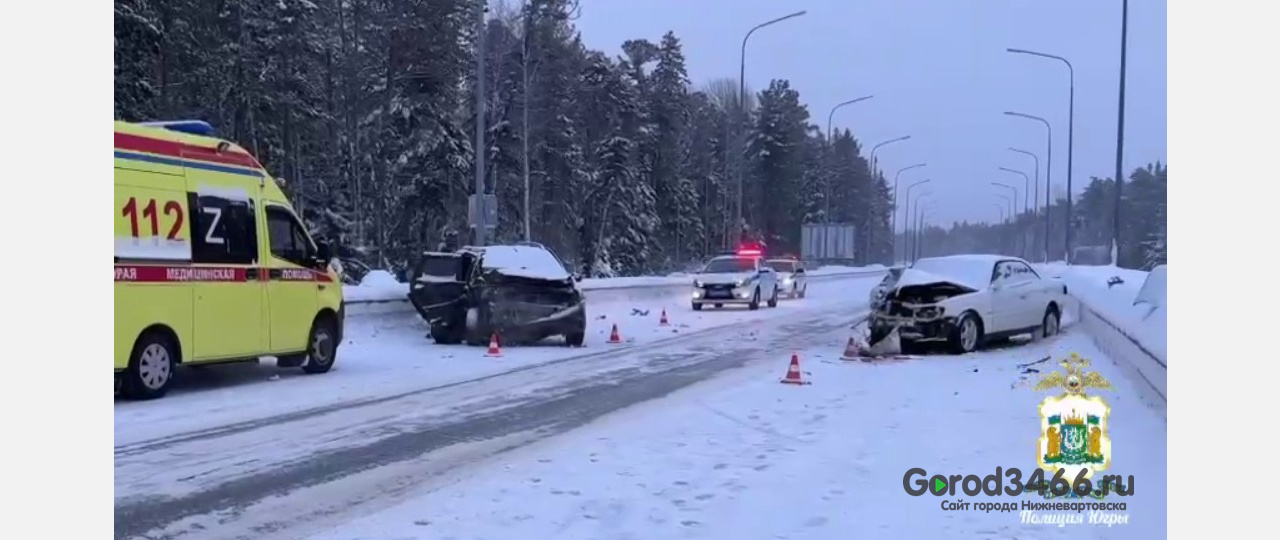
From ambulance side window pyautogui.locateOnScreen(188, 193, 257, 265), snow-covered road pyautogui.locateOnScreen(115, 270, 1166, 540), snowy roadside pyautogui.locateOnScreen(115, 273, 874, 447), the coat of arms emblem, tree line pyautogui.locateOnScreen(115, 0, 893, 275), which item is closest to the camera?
snow-covered road pyautogui.locateOnScreen(115, 270, 1166, 540)

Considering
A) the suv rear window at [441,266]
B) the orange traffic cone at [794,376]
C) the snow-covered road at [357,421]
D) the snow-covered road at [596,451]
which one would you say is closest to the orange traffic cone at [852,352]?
the snow-covered road at [596,451]

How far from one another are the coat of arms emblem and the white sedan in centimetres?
714

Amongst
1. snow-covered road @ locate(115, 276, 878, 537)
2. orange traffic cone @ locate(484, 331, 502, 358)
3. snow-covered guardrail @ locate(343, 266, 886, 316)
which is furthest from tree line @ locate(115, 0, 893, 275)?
snow-covered road @ locate(115, 276, 878, 537)

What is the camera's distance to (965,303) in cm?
1504

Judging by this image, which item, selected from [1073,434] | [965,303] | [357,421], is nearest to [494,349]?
[357,421]

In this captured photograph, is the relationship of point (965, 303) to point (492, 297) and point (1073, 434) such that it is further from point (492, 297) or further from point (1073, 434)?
point (1073, 434)

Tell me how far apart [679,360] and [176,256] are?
7.15 m

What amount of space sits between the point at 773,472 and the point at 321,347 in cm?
824

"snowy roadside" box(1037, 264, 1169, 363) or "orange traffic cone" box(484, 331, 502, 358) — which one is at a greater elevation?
"snowy roadside" box(1037, 264, 1169, 363)

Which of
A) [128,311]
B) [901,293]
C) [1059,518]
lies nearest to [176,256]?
[128,311]

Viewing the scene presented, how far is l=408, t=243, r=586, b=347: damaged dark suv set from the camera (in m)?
17.0

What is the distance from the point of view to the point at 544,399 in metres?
11.1

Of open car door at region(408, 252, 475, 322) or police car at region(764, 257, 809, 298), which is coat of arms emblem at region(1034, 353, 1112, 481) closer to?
open car door at region(408, 252, 475, 322)

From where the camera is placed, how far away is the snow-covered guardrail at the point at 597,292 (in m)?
18.1
